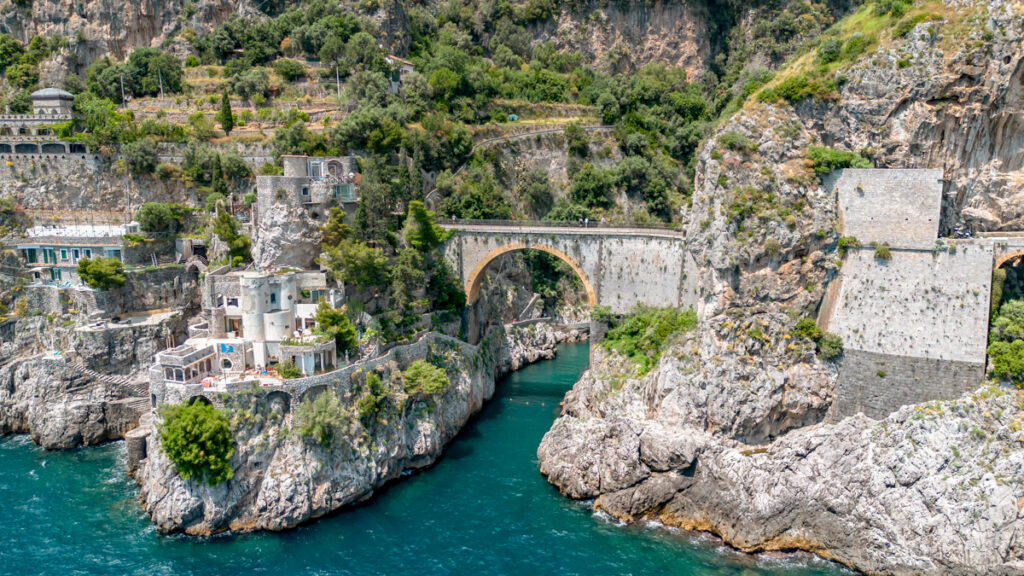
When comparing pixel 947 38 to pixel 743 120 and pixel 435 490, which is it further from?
pixel 435 490

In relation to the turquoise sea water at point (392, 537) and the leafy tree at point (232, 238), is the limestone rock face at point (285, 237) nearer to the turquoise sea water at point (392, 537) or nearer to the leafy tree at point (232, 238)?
the leafy tree at point (232, 238)

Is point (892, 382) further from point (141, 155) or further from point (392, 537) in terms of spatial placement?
point (141, 155)

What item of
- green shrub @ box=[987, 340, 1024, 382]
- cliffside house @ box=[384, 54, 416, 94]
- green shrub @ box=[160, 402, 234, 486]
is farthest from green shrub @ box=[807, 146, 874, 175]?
cliffside house @ box=[384, 54, 416, 94]

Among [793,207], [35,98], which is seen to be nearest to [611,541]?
[793,207]

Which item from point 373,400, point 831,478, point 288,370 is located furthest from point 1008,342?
point 288,370

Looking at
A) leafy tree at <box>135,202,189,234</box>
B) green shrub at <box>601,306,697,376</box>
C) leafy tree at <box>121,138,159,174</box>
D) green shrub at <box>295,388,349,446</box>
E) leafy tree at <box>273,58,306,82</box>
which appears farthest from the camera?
leafy tree at <box>273,58,306,82</box>

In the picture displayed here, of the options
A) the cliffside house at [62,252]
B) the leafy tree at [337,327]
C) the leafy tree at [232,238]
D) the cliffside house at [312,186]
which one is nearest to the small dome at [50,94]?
the cliffside house at [62,252]

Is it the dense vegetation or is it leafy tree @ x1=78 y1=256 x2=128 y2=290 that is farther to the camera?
leafy tree @ x1=78 y1=256 x2=128 y2=290

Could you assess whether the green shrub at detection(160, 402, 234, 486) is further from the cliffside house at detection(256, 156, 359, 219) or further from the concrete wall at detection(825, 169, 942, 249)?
the concrete wall at detection(825, 169, 942, 249)
